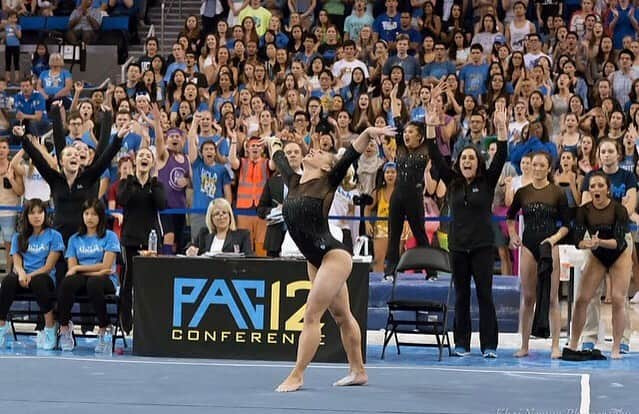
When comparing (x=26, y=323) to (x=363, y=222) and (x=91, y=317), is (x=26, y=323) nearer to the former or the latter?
(x=91, y=317)

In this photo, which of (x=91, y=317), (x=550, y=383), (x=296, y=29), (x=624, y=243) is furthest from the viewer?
(x=296, y=29)

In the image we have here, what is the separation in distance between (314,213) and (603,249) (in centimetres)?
316

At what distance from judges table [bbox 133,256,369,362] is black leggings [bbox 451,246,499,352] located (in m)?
0.98

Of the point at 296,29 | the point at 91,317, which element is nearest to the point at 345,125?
the point at 296,29

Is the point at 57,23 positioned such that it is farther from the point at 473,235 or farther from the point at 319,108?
the point at 473,235

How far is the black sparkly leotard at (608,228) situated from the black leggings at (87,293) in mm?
A: 4220

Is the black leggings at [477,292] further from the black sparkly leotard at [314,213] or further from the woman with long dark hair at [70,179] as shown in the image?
the woman with long dark hair at [70,179]

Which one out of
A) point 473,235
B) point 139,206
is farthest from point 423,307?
point 139,206

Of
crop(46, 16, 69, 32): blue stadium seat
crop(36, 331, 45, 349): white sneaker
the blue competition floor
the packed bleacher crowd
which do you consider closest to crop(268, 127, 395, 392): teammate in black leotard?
the blue competition floor

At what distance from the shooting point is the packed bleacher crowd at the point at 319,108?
40.9ft

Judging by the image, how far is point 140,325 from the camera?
11.1 m

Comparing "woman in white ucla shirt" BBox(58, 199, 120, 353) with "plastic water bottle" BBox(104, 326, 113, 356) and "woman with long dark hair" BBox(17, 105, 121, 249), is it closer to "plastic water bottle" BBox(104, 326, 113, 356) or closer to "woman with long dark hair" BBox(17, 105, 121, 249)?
"plastic water bottle" BBox(104, 326, 113, 356)

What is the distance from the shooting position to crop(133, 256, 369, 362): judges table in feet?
35.8

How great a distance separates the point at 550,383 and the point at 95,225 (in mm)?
4410
